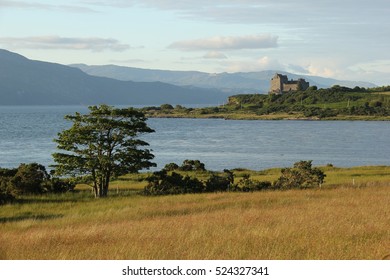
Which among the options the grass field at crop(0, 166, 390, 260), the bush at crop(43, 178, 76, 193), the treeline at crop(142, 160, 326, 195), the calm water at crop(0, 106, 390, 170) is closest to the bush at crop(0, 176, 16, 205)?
the bush at crop(43, 178, 76, 193)

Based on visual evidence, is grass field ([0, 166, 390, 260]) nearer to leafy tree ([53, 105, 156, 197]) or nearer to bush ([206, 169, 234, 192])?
leafy tree ([53, 105, 156, 197])

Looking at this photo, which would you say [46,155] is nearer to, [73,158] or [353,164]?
[353,164]

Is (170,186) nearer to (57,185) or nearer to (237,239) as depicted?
(57,185)

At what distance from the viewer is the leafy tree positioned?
140 ft

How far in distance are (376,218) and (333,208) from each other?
4574 mm

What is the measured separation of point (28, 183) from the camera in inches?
1625

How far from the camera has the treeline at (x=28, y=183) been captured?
3984cm

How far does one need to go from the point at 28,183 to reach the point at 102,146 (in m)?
6.13

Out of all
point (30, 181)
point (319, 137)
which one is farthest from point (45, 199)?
point (319, 137)

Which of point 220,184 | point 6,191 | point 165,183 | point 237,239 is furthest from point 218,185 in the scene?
point 237,239

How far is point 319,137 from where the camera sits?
175 meters

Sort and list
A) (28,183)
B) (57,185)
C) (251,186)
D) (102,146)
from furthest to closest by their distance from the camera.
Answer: (57,185)
(102,146)
(251,186)
(28,183)

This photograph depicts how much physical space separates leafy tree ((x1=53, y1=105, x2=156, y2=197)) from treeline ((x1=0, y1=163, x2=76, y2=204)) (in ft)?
5.02

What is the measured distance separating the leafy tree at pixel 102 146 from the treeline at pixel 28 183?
1.53 meters
